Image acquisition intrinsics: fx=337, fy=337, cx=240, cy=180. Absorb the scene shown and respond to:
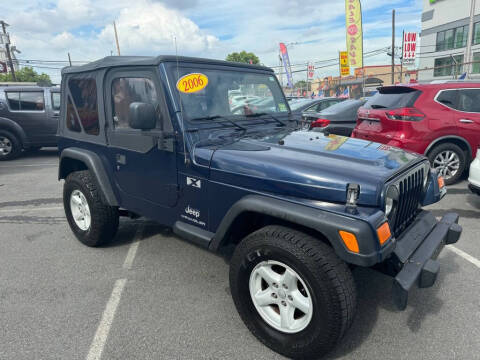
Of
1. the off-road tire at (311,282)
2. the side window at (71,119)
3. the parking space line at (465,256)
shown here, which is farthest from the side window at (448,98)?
the side window at (71,119)

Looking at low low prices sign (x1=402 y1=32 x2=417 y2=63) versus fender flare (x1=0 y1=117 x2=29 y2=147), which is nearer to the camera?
fender flare (x1=0 y1=117 x2=29 y2=147)

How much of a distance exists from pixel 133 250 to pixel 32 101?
779cm

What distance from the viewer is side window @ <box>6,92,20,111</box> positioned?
9.29 metres

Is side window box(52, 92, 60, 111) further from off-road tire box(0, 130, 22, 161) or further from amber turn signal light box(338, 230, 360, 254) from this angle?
amber turn signal light box(338, 230, 360, 254)

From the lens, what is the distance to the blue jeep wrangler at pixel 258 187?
6.59ft

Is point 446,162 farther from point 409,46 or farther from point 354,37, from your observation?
point 354,37

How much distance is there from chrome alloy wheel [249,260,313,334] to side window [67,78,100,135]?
90.1 inches

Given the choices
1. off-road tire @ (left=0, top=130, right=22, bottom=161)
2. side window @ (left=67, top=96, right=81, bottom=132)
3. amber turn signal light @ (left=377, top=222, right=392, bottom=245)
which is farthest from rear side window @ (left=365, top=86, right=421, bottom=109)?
off-road tire @ (left=0, top=130, right=22, bottom=161)

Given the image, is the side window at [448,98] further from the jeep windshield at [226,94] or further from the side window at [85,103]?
the side window at [85,103]

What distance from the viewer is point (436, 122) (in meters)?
5.55

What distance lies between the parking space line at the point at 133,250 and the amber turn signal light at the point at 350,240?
95.0 inches

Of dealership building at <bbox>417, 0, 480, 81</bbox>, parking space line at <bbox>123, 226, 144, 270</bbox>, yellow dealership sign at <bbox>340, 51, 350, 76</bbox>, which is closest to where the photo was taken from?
parking space line at <bbox>123, 226, 144, 270</bbox>

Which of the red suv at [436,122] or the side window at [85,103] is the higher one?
the side window at [85,103]

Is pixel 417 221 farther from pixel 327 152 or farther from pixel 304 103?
pixel 304 103
